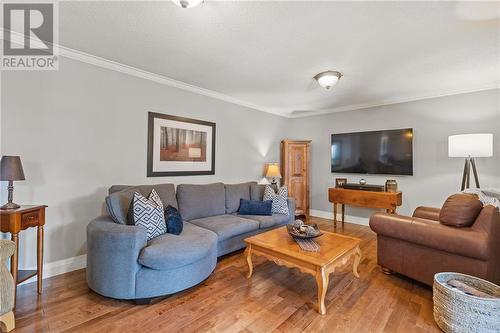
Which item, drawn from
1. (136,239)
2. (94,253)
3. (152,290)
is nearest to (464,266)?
(152,290)

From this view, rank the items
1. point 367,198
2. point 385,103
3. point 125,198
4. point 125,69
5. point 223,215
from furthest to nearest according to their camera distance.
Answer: point 385,103
point 367,198
point 223,215
point 125,69
point 125,198

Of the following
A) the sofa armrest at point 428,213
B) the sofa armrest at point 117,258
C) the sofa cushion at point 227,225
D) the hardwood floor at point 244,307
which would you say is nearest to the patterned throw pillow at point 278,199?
the sofa cushion at point 227,225

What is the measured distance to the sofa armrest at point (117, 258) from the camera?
1.85 metres

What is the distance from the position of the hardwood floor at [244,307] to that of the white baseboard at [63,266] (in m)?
0.08

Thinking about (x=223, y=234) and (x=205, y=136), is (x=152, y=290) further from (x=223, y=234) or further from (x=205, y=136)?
(x=205, y=136)

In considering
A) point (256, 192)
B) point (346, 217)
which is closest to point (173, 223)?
point (256, 192)

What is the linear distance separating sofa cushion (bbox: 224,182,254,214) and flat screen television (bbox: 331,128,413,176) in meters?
2.18

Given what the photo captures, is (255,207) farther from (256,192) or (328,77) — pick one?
(328,77)

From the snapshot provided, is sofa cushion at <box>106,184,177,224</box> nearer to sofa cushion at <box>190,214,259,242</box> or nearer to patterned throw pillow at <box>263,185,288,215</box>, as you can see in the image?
sofa cushion at <box>190,214,259,242</box>

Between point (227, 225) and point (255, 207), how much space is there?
2.32 ft

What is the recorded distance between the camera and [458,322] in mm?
1536

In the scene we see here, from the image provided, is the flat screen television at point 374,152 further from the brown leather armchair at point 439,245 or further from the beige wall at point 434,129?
the brown leather armchair at point 439,245

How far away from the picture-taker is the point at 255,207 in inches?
133

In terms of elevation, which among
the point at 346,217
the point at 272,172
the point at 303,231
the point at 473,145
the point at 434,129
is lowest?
the point at 346,217
